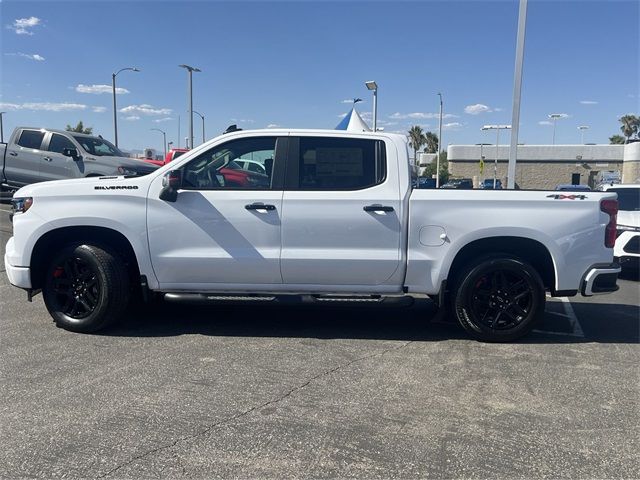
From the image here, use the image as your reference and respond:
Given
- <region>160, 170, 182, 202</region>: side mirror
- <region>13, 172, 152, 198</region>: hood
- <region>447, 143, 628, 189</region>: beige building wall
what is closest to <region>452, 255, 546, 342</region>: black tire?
<region>160, 170, 182, 202</region>: side mirror

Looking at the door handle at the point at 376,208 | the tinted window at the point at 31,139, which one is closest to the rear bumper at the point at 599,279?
the door handle at the point at 376,208

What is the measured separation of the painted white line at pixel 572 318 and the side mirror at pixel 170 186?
4306 mm

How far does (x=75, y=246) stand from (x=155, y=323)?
1.13 metres

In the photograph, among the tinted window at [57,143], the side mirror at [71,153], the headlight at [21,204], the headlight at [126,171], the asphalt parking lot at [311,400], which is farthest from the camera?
the tinted window at [57,143]

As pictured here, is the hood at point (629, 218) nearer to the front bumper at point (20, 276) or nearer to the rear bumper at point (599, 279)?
the rear bumper at point (599, 279)

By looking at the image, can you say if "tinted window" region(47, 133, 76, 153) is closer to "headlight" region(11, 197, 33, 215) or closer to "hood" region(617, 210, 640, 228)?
"headlight" region(11, 197, 33, 215)

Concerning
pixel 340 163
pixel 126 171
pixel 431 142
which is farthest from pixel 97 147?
pixel 431 142

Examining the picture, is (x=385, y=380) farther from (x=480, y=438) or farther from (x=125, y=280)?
(x=125, y=280)

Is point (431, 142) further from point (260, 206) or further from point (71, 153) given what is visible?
point (260, 206)

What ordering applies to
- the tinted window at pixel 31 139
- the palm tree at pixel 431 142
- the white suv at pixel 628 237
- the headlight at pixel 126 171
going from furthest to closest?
the palm tree at pixel 431 142 < the tinted window at pixel 31 139 < the headlight at pixel 126 171 < the white suv at pixel 628 237

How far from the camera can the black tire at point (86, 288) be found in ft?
16.8

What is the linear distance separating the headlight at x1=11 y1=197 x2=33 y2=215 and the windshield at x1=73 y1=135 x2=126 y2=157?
28.1 feet

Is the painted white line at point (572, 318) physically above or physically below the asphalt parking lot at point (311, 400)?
above

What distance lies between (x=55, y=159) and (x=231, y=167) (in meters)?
10.0
